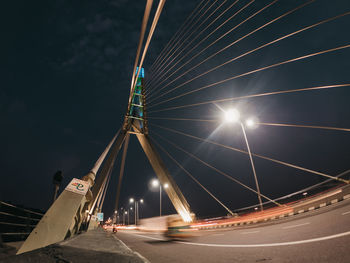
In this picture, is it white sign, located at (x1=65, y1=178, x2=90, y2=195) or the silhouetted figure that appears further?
the silhouetted figure

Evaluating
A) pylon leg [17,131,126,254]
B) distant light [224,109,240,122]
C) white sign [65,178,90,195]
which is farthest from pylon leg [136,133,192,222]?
pylon leg [17,131,126,254]

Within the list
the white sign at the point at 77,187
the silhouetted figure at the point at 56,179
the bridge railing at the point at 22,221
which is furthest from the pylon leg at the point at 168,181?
the white sign at the point at 77,187

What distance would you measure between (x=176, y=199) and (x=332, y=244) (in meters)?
16.7

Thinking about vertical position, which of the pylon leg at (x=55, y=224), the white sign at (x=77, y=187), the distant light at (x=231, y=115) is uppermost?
the distant light at (x=231, y=115)

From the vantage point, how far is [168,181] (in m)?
20.1

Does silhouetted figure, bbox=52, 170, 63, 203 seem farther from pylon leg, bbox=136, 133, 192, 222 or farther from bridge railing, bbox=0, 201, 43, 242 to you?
pylon leg, bbox=136, 133, 192, 222

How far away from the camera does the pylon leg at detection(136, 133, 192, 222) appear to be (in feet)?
61.2

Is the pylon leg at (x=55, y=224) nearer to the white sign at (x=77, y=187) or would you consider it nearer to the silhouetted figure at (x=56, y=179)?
the white sign at (x=77, y=187)

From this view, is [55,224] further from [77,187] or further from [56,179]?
[56,179]

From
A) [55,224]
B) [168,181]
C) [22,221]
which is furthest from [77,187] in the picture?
[168,181]

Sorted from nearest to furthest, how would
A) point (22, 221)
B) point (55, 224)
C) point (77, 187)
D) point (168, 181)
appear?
1. point (55, 224)
2. point (77, 187)
3. point (22, 221)
4. point (168, 181)

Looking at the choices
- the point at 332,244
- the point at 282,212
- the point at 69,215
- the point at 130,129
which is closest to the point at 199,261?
the point at 332,244

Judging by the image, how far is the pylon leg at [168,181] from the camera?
61.2 feet

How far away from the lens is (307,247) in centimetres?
355
